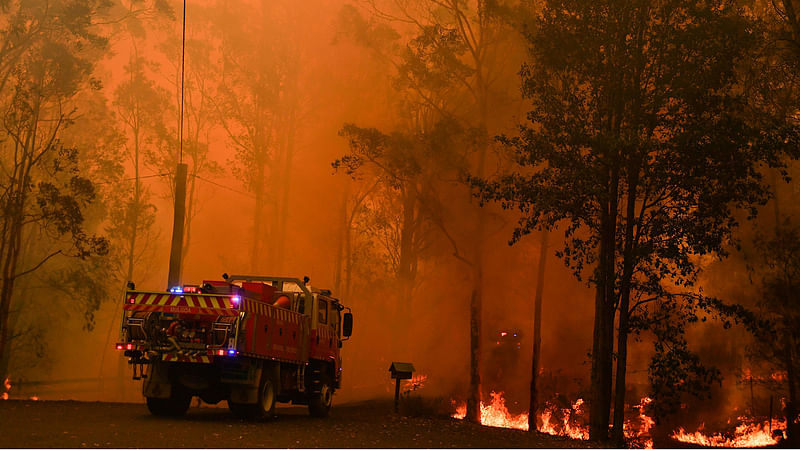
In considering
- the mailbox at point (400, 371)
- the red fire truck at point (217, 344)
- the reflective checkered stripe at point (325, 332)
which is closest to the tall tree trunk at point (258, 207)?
the mailbox at point (400, 371)

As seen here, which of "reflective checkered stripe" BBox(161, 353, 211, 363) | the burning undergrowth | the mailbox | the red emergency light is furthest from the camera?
the burning undergrowth

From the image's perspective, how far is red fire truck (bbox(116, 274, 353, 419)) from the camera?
Result: 13031 mm

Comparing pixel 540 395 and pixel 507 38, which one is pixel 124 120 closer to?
pixel 507 38

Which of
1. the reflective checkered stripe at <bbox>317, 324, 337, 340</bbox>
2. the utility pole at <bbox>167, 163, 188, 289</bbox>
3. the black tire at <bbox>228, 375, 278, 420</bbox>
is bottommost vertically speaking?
the black tire at <bbox>228, 375, 278, 420</bbox>

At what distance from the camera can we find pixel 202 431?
12055mm

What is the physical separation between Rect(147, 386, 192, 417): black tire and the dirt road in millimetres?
207

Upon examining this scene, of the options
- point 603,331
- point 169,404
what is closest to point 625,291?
point 603,331

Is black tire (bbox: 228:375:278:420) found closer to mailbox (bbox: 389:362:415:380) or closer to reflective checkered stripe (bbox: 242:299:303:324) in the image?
reflective checkered stripe (bbox: 242:299:303:324)

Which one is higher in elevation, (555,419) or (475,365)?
(475,365)

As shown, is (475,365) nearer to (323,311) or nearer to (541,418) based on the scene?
(541,418)

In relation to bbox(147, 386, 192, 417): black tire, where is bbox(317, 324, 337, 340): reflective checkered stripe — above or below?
above

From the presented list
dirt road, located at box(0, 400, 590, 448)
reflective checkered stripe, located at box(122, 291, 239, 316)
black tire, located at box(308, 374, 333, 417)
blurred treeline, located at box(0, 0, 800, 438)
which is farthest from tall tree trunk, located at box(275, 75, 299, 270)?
reflective checkered stripe, located at box(122, 291, 239, 316)

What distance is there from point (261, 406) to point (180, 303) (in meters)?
2.50

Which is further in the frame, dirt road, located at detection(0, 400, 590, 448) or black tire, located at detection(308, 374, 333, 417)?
black tire, located at detection(308, 374, 333, 417)
